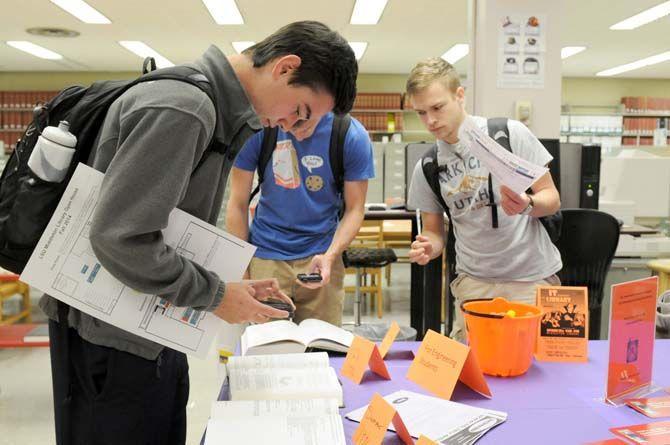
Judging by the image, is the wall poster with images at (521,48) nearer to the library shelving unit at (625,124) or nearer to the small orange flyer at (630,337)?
the small orange flyer at (630,337)

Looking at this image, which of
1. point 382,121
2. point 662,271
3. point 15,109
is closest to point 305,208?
point 662,271

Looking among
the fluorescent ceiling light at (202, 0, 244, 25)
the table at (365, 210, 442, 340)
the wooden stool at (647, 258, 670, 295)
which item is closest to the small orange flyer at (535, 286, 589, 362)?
the table at (365, 210, 442, 340)

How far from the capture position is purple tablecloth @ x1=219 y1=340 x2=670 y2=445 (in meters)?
0.97

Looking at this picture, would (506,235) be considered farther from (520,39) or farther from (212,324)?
(520,39)

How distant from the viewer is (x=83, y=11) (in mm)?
6480

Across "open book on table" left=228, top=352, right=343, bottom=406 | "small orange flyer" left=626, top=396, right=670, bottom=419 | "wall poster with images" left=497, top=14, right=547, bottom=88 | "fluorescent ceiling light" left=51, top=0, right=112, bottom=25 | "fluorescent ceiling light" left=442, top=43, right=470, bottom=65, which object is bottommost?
"small orange flyer" left=626, top=396, right=670, bottom=419

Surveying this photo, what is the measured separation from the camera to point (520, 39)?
298 centimetres

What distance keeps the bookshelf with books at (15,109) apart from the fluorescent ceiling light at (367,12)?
6.48 meters

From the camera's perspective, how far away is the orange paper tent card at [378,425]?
87 cm

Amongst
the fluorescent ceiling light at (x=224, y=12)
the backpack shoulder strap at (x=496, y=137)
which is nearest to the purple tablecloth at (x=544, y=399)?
the backpack shoulder strap at (x=496, y=137)

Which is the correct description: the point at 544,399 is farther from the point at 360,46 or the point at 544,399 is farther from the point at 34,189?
the point at 360,46

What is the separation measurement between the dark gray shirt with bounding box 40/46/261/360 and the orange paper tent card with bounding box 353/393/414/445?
1.02 ft

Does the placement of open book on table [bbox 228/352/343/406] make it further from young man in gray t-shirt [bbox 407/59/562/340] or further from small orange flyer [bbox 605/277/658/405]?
young man in gray t-shirt [bbox 407/59/562/340]

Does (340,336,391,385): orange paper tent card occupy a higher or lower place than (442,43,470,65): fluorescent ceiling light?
lower
